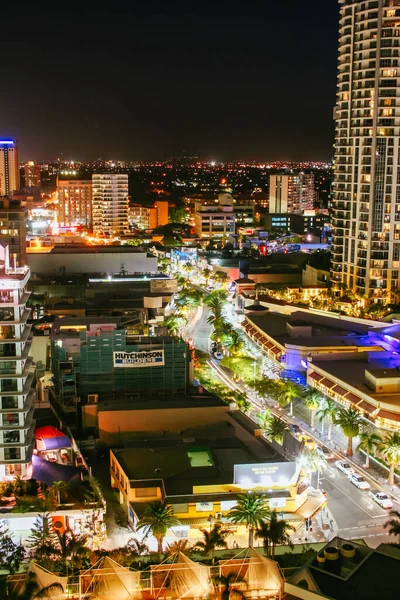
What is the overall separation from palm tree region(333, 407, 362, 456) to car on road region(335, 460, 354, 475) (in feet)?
3.55

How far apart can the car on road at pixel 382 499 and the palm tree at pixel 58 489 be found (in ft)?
33.9

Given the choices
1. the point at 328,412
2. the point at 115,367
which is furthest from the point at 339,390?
the point at 115,367

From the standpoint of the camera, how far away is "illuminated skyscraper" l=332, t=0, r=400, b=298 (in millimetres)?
51094

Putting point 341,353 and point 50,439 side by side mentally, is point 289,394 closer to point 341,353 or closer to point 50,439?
point 341,353

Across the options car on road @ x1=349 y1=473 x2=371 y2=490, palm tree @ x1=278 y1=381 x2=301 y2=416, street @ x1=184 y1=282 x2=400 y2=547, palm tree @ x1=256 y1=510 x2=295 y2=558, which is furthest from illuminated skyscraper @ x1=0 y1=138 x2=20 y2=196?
palm tree @ x1=256 y1=510 x2=295 y2=558

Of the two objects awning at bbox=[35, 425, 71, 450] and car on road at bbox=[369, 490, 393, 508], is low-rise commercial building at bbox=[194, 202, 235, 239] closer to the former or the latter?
awning at bbox=[35, 425, 71, 450]

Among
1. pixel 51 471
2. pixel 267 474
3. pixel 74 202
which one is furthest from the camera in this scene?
pixel 74 202

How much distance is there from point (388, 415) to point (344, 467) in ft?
13.0

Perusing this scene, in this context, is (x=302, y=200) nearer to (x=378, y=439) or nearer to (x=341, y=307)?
(x=341, y=307)

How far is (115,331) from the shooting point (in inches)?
1291

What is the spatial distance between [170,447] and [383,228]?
30.5 m

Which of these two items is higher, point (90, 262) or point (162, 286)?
point (90, 262)

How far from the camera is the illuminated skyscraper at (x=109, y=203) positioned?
3831 inches

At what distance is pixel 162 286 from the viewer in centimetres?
5556
